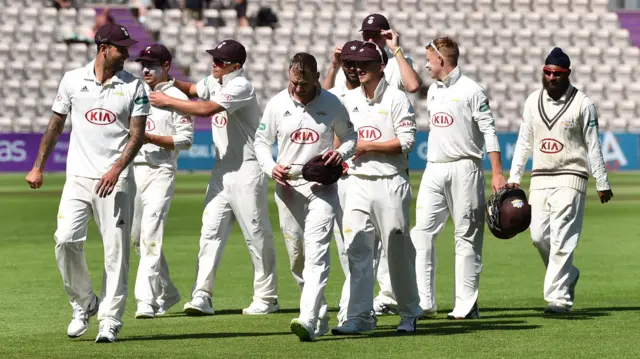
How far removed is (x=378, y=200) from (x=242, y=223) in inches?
70.3

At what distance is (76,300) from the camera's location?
364 inches

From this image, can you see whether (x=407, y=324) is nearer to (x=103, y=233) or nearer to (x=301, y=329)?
(x=301, y=329)

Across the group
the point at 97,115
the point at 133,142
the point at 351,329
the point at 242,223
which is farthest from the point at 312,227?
the point at 242,223

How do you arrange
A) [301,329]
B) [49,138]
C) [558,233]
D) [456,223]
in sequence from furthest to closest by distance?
[558,233] → [456,223] → [49,138] → [301,329]

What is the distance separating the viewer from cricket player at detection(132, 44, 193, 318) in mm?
11008

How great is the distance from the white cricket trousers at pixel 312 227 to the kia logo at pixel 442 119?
1.54 metres

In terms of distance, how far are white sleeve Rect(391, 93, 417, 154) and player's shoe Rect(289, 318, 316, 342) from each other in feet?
5.35

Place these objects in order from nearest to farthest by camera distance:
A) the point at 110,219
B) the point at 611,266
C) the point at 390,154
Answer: the point at 110,219 < the point at 390,154 < the point at 611,266

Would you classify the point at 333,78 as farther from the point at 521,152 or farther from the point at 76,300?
the point at 76,300

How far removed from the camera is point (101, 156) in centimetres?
911

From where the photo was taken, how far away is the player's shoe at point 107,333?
8984 mm

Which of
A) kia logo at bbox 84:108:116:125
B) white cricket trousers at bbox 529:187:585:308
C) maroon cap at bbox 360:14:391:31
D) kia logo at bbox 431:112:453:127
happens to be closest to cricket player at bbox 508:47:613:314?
white cricket trousers at bbox 529:187:585:308

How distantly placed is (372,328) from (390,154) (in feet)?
4.35

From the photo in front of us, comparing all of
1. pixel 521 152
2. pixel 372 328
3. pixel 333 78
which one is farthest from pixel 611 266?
pixel 372 328
